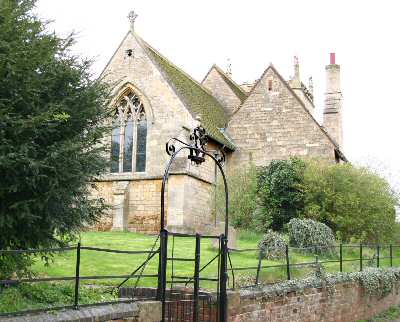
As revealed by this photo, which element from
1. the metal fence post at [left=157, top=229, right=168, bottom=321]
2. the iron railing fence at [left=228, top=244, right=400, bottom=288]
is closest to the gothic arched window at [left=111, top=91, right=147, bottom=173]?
the iron railing fence at [left=228, top=244, right=400, bottom=288]

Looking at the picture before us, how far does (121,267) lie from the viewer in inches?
554

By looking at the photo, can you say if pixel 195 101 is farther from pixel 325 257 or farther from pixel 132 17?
pixel 325 257

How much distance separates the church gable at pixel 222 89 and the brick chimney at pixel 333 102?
5.25 m

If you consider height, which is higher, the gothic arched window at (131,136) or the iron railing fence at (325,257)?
the gothic arched window at (131,136)

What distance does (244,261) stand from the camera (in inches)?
621

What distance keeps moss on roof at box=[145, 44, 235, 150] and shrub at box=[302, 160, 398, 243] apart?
5.63 metres

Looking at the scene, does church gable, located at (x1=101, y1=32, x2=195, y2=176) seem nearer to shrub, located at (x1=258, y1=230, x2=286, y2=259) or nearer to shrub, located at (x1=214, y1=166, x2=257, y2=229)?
shrub, located at (x1=214, y1=166, x2=257, y2=229)

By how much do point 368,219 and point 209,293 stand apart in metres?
13.7

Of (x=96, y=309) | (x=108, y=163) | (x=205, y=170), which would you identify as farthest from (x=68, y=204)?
(x=205, y=170)

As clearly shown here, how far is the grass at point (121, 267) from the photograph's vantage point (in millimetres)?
8516

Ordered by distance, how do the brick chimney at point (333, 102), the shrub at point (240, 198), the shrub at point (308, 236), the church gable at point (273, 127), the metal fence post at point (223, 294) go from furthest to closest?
the brick chimney at point (333, 102) < the church gable at point (273, 127) < the shrub at point (240, 198) < the shrub at point (308, 236) < the metal fence post at point (223, 294)

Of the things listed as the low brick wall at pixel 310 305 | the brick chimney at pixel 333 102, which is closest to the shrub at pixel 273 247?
the low brick wall at pixel 310 305

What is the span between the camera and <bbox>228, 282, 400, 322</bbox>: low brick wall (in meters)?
10.7

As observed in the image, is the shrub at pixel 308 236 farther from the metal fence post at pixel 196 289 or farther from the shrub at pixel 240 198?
the metal fence post at pixel 196 289
